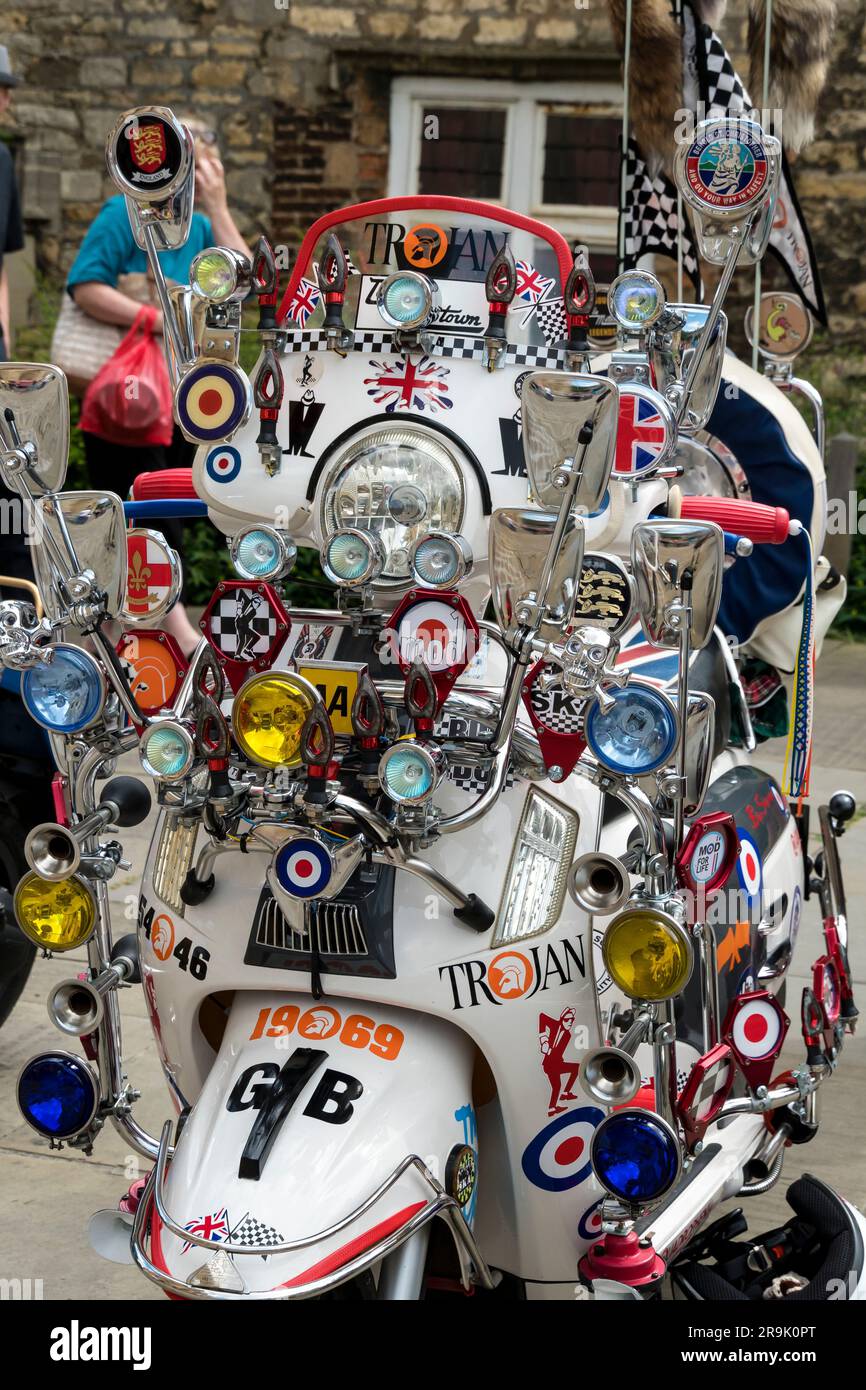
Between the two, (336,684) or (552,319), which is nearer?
(336,684)

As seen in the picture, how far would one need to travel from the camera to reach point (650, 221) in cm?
374

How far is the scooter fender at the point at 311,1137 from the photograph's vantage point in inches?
71.5

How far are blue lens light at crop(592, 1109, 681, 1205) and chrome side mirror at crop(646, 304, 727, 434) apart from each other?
3.14 ft

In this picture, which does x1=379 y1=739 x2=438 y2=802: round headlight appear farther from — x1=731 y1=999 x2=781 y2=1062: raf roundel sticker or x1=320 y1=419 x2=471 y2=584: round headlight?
x1=731 y1=999 x2=781 y2=1062: raf roundel sticker

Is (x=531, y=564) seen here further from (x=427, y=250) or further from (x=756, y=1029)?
(x=756, y=1029)

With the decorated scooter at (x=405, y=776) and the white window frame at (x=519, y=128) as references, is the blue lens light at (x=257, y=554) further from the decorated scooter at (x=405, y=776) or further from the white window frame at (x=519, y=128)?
the white window frame at (x=519, y=128)

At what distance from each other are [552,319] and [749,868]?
3.01 feet

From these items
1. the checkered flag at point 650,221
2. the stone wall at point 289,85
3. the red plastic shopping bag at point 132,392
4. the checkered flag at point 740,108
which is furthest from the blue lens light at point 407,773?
the stone wall at point 289,85

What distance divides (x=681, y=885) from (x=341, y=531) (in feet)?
1.98

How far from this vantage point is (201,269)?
2.18 meters

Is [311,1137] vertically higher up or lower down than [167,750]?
lower down

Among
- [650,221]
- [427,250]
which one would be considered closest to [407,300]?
[427,250]
